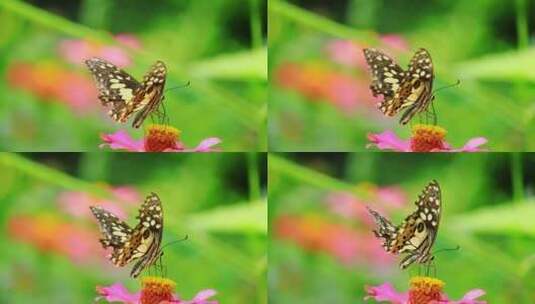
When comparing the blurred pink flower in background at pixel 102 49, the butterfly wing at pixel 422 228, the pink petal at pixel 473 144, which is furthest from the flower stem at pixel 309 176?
the blurred pink flower in background at pixel 102 49

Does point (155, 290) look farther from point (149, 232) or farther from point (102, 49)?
point (102, 49)

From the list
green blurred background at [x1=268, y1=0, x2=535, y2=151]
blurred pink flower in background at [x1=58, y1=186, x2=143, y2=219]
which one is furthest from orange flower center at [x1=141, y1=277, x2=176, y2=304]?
green blurred background at [x1=268, y1=0, x2=535, y2=151]

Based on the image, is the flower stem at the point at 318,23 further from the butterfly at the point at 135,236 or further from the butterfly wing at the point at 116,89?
the butterfly at the point at 135,236

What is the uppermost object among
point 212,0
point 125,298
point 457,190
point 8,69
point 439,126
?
point 212,0

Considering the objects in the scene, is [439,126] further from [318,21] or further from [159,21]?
[159,21]

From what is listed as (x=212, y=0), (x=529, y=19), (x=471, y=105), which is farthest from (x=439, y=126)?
(x=212, y=0)
